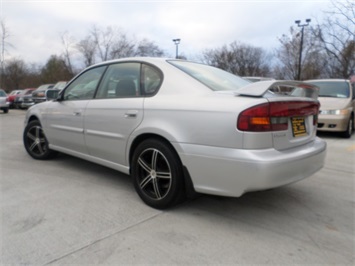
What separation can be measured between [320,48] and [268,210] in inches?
956

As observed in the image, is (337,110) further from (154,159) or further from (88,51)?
(88,51)

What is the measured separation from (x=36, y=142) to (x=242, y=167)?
385 cm

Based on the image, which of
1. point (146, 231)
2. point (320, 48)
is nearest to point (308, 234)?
point (146, 231)

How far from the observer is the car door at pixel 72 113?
400 centimetres

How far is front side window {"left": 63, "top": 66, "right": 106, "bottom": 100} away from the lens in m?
3.99

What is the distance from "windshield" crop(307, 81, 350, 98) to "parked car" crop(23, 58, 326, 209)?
574cm

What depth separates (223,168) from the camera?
258 centimetres

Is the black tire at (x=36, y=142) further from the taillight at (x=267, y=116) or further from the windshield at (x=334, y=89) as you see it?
the windshield at (x=334, y=89)

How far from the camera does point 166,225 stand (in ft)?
9.11

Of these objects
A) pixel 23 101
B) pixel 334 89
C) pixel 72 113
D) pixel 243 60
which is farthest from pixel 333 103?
pixel 243 60

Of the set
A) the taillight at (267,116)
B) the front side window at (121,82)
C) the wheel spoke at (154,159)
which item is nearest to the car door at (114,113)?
the front side window at (121,82)

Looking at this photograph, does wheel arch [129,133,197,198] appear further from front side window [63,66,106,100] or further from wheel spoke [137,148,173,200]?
front side window [63,66,106,100]

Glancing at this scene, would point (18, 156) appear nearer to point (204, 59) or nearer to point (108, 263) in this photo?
point (108, 263)

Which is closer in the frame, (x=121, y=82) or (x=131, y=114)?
(x=131, y=114)
